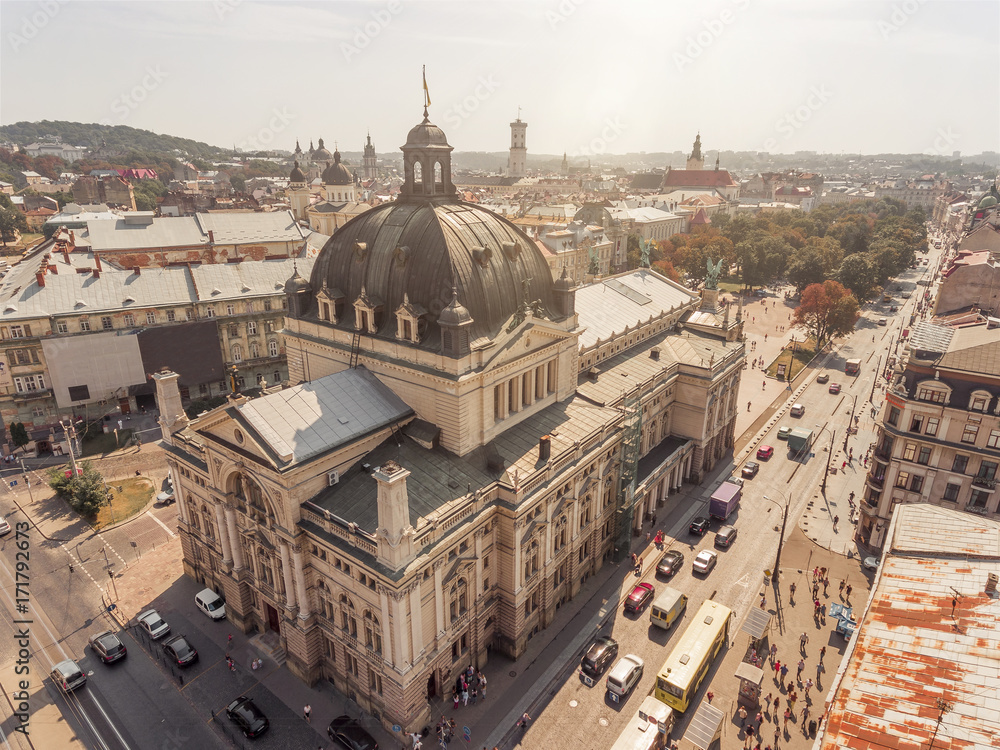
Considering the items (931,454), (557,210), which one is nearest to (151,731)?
(931,454)

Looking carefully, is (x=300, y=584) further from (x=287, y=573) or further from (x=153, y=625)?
(x=153, y=625)

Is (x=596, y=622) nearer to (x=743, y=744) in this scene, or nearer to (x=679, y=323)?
(x=743, y=744)

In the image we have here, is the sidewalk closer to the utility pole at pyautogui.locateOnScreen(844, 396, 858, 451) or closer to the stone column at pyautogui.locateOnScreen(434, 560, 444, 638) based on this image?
the stone column at pyautogui.locateOnScreen(434, 560, 444, 638)

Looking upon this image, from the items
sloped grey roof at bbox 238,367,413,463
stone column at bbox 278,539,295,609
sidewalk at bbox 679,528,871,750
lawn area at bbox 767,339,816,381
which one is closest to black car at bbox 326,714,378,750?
stone column at bbox 278,539,295,609

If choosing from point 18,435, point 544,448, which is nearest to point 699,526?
point 544,448

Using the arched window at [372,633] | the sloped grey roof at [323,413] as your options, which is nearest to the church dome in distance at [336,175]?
the sloped grey roof at [323,413]

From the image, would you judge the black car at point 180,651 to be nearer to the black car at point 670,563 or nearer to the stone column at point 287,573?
the stone column at point 287,573
